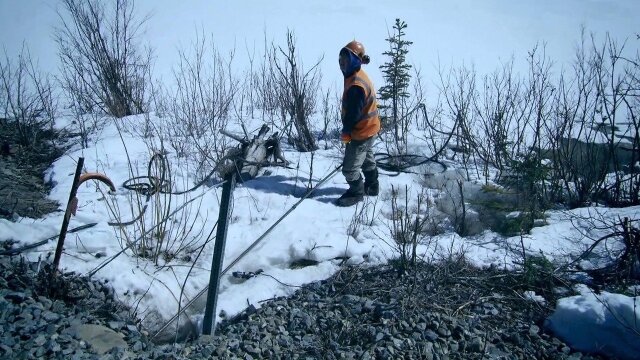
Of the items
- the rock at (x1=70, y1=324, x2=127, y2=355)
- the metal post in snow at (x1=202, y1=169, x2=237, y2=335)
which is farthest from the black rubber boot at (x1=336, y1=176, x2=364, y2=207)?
the rock at (x1=70, y1=324, x2=127, y2=355)

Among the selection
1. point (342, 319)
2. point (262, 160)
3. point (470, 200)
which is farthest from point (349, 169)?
point (342, 319)

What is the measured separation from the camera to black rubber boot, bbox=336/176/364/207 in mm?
5129

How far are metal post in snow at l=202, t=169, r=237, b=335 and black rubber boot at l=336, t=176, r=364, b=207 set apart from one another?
289 cm

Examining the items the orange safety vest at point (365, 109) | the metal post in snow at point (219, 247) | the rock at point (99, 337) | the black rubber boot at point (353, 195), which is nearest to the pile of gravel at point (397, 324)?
the metal post in snow at point (219, 247)

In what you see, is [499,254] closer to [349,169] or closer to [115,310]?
[349,169]

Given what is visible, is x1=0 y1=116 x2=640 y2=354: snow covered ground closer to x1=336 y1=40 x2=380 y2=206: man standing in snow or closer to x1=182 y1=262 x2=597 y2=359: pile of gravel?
x1=182 y1=262 x2=597 y2=359: pile of gravel

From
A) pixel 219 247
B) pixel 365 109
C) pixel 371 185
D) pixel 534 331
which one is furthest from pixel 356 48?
pixel 534 331

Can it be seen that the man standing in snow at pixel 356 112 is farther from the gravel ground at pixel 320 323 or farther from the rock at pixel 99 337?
the rock at pixel 99 337

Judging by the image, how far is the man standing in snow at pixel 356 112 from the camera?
4629 mm

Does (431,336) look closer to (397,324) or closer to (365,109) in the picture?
(397,324)

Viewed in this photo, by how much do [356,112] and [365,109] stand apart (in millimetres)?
162

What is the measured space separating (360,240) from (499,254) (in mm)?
1561

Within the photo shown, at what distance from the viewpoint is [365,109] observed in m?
4.75

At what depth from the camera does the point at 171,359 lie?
2137 millimetres
